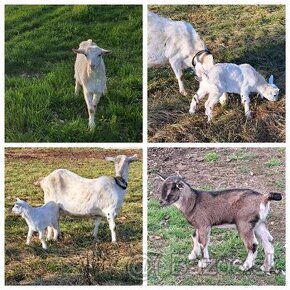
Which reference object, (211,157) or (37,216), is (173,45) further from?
(37,216)

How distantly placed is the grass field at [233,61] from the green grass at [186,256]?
0.69 meters

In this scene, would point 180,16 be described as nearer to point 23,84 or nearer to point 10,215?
point 23,84

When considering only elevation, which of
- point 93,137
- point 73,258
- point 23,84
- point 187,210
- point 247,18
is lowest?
point 73,258

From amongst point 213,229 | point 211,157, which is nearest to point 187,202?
point 213,229

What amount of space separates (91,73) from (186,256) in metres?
1.68

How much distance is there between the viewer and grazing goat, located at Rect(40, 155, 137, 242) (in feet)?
22.0

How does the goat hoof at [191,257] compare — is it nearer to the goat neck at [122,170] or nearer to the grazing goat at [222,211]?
the grazing goat at [222,211]

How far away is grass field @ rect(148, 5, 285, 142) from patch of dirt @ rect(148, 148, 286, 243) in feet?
0.36

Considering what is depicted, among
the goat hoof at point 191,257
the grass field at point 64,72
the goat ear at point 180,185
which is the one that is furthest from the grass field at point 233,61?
the goat hoof at point 191,257

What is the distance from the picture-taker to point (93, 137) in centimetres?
680

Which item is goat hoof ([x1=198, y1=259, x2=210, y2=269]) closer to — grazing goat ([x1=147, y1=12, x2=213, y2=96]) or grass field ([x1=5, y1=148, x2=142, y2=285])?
grass field ([x1=5, y1=148, x2=142, y2=285])

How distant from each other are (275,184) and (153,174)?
3.33ft

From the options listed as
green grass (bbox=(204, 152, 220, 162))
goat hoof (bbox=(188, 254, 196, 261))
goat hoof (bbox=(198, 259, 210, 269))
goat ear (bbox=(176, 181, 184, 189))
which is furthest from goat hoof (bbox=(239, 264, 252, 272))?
green grass (bbox=(204, 152, 220, 162))

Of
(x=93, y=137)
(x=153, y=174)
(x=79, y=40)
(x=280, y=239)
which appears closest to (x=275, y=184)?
(x=280, y=239)
